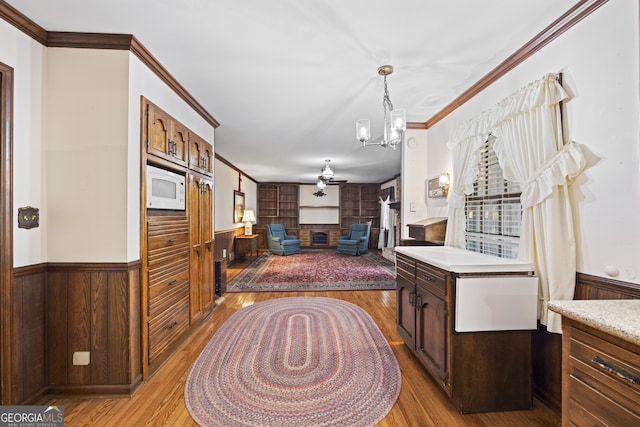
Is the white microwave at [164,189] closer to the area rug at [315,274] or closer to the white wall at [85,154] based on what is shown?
the white wall at [85,154]

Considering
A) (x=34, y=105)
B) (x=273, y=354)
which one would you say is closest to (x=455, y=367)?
(x=273, y=354)

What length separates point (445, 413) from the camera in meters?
1.77

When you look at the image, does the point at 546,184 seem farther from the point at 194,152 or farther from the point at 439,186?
the point at 194,152

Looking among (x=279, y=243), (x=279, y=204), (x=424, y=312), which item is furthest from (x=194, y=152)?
(x=279, y=204)

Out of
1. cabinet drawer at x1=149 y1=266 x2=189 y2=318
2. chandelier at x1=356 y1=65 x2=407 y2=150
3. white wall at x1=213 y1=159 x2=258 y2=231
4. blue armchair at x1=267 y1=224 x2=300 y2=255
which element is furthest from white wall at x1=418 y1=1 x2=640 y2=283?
blue armchair at x1=267 y1=224 x2=300 y2=255

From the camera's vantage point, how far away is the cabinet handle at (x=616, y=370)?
0.93 m

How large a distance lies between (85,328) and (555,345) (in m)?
3.23

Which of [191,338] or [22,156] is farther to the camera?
[191,338]

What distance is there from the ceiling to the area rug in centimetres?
288

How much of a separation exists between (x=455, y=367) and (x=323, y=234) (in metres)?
8.36

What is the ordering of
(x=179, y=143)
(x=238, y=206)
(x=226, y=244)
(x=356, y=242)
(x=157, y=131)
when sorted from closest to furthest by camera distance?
1. (x=157, y=131)
2. (x=179, y=143)
3. (x=226, y=244)
4. (x=238, y=206)
5. (x=356, y=242)

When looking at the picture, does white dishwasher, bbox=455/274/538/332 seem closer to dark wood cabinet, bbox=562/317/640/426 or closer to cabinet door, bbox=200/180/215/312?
dark wood cabinet, bbox=562/317/640/426

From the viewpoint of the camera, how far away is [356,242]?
26.7ft

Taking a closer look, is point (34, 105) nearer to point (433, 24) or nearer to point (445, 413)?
point (433, 24)
